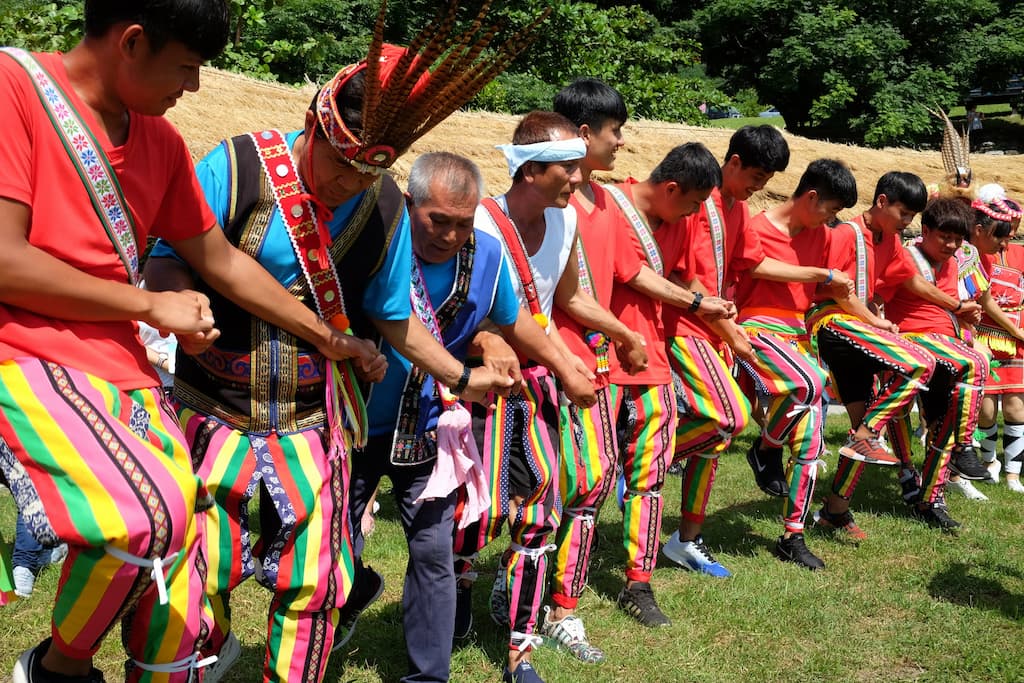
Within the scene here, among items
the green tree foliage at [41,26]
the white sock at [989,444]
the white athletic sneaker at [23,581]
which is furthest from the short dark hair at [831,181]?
the green tree foliage at [41,26]

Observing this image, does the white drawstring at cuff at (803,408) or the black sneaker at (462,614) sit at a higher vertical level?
the white drawstring at cuff at (803,408)

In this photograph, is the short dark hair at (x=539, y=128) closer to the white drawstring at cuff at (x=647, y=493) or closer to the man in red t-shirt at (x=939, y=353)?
the white drawstring at cuff at (x=647, y=493)

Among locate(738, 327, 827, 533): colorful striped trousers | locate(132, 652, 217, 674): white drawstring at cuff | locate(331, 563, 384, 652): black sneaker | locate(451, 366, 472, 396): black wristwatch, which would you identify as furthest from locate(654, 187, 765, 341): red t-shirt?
locate(132, 652, 217, 674): white drawstring at cuff

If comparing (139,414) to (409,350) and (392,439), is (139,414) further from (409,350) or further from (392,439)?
(392,439)

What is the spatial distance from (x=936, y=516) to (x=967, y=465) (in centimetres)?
122

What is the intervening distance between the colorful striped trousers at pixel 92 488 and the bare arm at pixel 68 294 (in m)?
0.14

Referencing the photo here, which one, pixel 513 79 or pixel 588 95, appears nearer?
pixel 588 95

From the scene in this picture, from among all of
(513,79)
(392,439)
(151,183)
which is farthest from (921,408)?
(513,79)

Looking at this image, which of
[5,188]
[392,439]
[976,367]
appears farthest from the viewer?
[976,367]

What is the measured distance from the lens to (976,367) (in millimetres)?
7016

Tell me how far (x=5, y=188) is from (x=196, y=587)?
110 centimetres

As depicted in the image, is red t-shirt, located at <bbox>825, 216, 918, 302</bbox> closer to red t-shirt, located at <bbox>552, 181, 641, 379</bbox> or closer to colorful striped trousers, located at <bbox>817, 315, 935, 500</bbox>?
colorful striped trousers, located at <bbox>817, 315, 935, 500</bbox>

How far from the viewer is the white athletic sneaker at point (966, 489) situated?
26.7ft

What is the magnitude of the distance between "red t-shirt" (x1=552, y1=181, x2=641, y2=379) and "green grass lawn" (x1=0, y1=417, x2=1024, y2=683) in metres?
1.28
